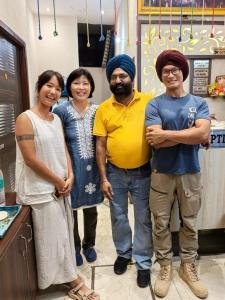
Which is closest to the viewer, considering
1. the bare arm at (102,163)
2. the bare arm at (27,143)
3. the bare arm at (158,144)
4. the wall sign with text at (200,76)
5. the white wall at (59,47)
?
the bare arm at (27,143)

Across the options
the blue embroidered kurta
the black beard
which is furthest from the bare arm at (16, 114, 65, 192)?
the black beard

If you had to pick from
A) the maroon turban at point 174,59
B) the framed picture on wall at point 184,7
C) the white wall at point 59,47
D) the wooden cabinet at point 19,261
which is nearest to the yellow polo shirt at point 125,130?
the maroon turban at point 174,59

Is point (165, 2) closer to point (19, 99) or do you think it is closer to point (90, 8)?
point (19, 99)

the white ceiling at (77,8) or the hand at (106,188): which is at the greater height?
the white ceiling at (77,8)

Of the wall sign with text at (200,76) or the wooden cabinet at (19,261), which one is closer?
the wooden cabinet at (19,261)

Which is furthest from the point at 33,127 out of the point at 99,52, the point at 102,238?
the point at 99,52

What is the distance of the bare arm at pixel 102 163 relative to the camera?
170cm

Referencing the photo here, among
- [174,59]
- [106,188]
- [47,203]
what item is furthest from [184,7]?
[47,203]

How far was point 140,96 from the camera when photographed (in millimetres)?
1679

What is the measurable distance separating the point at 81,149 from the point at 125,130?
13.1 inches

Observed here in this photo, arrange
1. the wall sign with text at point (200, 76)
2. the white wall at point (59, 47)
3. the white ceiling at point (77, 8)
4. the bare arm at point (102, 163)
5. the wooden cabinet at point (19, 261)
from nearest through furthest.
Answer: the wooden cabinet at point (19, 261)
the bare arm at point (102, 163)
the wall sign with text at point (200, 76)
the white ceiling at point (77, 8)
the white wall at point (59, 47)

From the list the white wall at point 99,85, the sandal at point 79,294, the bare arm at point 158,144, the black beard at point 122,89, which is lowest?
the sandal at point 79,294

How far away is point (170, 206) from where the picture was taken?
1.67 meters

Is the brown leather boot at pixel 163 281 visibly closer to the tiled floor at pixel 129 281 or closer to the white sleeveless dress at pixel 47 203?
the tiled floor at pixel 129 281
